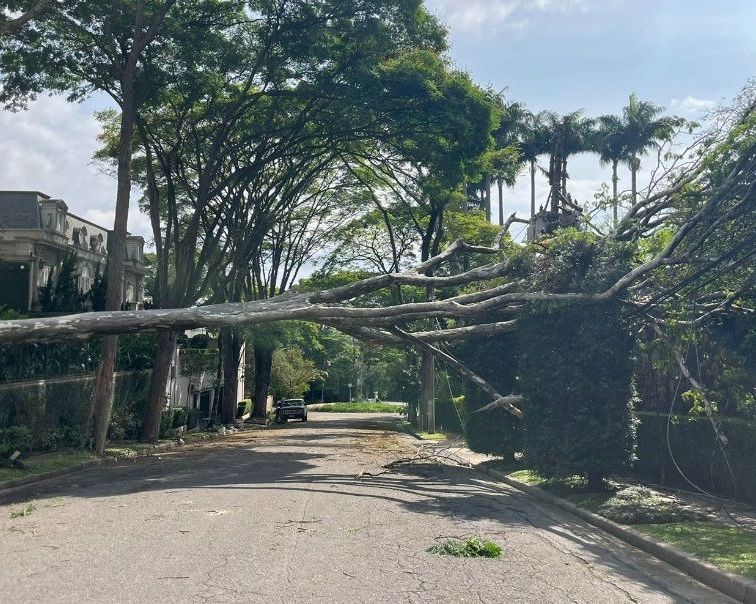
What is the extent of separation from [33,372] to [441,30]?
53.9ft

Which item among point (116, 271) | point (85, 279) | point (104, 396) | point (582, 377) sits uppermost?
point (85, 279)

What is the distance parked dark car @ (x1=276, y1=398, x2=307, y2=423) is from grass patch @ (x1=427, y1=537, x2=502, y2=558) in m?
44.5

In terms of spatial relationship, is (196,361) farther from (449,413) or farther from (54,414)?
(54,414)

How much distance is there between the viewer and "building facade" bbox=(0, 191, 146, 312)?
107 feet

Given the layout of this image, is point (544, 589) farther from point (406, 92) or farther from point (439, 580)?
point (406, 92)

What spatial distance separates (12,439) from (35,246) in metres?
16.4

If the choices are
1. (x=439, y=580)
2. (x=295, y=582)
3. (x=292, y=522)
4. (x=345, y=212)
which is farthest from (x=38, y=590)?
(x=345, y=212)

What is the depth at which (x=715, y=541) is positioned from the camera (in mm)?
9961

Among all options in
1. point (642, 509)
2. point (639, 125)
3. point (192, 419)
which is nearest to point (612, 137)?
point (639, 125)

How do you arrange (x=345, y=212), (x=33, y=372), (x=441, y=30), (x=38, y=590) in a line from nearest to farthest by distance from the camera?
1. (x=38, y=590)
2. (x=33, y=372)
3. (x=441, y=30)
4. (x=345, y=212)

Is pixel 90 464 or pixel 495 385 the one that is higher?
pixel 495 385

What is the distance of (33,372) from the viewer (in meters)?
23.8

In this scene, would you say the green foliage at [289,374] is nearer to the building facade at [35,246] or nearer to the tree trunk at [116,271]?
the building facade at [35,246]

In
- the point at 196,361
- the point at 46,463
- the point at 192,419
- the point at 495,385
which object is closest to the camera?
the point at 46,463
